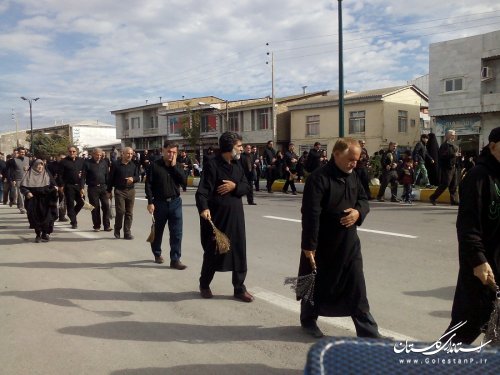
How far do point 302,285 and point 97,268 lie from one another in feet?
12.8

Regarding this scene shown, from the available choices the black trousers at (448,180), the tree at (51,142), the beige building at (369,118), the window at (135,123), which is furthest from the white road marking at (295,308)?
the tree at (51,142)

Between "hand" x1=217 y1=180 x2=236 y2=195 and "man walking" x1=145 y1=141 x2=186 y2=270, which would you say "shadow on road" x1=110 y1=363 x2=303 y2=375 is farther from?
"man walking" x1=145 y1=141 x2=186 y2=270

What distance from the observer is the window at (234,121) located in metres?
41.8

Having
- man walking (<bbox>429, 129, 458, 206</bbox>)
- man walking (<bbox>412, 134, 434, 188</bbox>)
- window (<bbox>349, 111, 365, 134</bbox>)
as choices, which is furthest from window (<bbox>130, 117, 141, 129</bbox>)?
man walking (<bbox>429, 129, 458, 206</bbox>)

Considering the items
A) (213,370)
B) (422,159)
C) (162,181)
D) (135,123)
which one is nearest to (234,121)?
(135,123)

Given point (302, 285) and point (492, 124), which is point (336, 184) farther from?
point (492, 124)

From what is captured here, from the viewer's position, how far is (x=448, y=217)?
422 inches

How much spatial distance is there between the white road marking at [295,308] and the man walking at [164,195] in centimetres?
183

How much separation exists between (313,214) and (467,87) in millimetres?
26273

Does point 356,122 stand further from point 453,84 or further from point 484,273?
point 484,273

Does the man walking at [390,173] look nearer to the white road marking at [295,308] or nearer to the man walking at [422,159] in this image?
the man walking at [422,159]

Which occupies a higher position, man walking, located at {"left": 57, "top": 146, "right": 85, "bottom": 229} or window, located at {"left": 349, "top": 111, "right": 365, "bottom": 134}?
window, located at {"left": 349, "top": 111, "right": 365, "bottom": 134}

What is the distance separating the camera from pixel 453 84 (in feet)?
89.4

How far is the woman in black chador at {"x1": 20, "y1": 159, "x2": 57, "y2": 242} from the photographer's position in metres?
8.94
